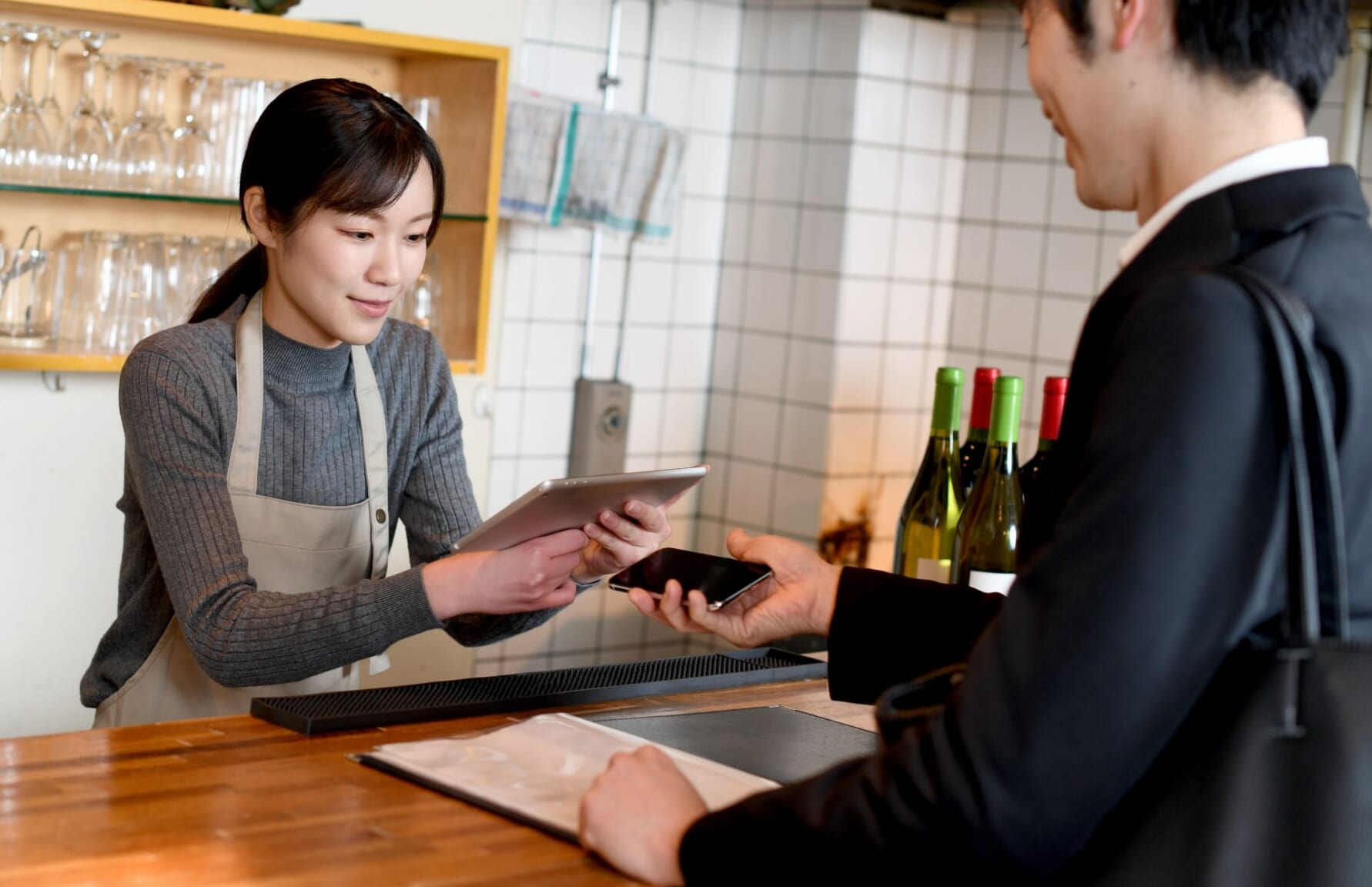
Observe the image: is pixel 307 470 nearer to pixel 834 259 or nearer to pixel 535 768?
pixel 535 768

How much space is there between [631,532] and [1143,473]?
0.84 metres

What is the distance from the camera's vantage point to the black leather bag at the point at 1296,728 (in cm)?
76

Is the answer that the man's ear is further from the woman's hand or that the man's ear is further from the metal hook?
the metal hook

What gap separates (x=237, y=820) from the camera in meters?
1.07

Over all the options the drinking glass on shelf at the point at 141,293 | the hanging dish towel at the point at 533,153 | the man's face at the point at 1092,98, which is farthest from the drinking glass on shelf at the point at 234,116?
the man's face at the point at 1092,98

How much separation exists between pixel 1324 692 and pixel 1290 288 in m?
0.21

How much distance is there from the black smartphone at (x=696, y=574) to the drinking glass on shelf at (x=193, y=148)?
1.37 metres

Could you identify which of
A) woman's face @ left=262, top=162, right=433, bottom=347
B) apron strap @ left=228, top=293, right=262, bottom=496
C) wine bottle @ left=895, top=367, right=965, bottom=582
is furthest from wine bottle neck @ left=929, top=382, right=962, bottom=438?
apron strap @ left=228, top=293, right=262, bottom=496

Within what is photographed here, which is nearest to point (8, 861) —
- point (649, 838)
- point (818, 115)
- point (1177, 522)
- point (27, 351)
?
point (649, 838)

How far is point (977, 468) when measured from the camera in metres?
1.96

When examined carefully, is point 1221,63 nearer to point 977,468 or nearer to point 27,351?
point 977,468

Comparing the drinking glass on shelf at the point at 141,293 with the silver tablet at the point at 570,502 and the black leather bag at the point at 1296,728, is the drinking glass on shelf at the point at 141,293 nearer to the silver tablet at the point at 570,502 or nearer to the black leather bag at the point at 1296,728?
the silver tablet at the point at 570,502

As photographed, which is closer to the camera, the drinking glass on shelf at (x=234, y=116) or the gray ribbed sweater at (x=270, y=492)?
the gray ribbed sweater at (x=270, y=492)

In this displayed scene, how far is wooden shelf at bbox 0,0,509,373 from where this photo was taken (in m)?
2.37
